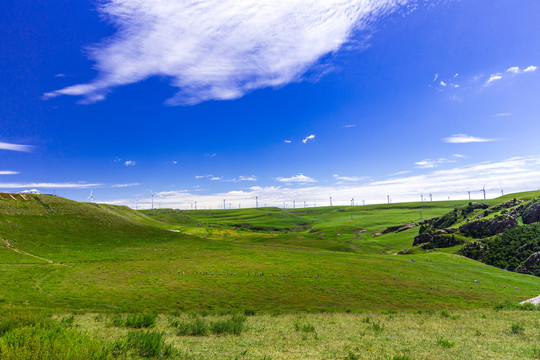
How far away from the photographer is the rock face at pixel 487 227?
11644 cm

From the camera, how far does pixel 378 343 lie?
16.5 metres

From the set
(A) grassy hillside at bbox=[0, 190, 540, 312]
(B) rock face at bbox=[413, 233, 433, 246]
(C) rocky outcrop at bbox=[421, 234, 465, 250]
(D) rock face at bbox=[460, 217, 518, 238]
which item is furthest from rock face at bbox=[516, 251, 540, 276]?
(B) rock face at bbox=[413, 233, 433, 246]

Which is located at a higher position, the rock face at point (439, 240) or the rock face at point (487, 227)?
the rock face at point (487, 227)

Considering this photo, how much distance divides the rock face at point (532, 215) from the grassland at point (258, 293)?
55.2 metres

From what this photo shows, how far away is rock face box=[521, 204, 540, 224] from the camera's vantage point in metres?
112

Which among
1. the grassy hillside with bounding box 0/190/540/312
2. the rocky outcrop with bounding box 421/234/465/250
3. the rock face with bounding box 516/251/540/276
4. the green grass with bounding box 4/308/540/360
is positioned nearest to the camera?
the green grass with bounding box 4/308/540/360

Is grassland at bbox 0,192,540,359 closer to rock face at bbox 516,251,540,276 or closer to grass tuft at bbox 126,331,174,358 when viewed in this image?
grass tuft at bbox 126,331,174,358

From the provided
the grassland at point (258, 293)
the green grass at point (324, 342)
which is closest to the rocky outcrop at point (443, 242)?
the grassland at point (258, 293)

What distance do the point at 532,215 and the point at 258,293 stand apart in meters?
139

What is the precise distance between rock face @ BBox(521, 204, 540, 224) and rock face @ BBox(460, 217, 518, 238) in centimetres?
476

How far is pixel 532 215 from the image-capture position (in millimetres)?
113812

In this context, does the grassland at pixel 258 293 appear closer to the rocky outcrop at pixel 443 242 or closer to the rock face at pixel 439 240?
the rocky outcrop at pixel 443 242

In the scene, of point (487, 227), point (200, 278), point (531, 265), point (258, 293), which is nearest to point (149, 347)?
point (258, 293)

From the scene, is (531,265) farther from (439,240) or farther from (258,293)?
(258,293)
